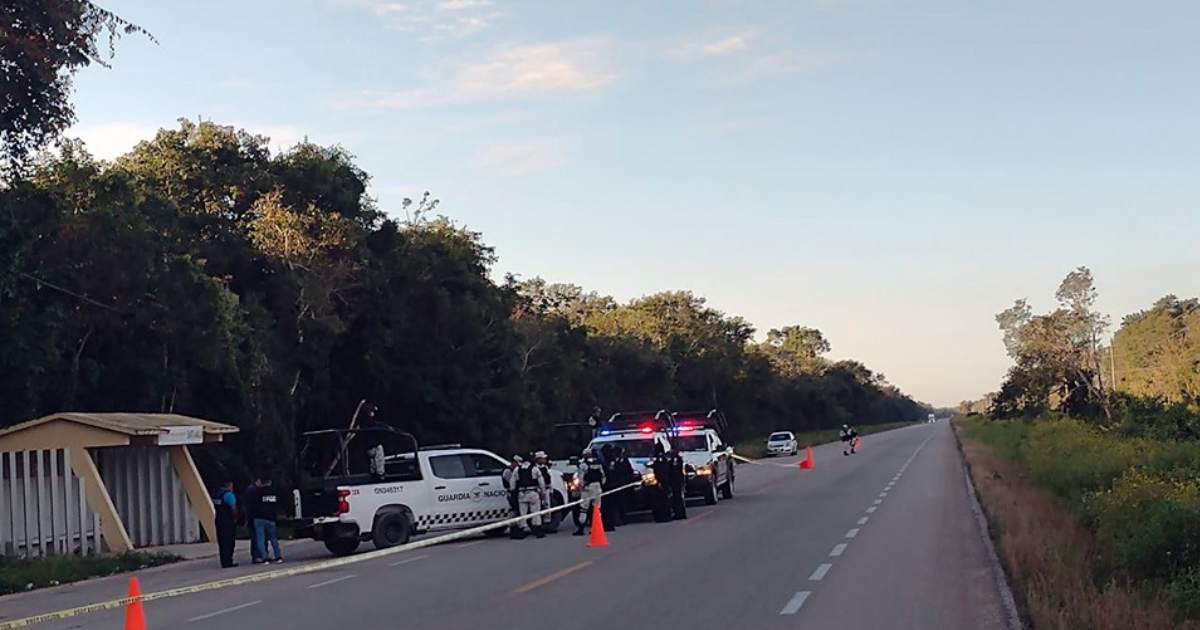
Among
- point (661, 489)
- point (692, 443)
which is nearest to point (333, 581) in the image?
point (661, 489)

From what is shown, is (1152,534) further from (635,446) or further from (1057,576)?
(635,446)

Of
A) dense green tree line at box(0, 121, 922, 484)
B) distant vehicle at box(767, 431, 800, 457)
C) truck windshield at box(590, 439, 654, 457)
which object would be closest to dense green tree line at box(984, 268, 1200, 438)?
distant vehicle at box(767, 431, 800, 457)

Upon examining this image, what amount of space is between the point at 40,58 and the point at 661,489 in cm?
1451

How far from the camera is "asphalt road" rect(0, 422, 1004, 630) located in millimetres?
13125

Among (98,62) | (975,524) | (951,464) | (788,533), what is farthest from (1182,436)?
(98,62)

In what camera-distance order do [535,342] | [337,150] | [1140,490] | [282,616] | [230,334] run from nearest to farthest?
[282,616]
[1140,490]
[230,334]
[337,150]
[535,342]

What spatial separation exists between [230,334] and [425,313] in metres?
16.9

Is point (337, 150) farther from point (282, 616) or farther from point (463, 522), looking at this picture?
point (282, 616)

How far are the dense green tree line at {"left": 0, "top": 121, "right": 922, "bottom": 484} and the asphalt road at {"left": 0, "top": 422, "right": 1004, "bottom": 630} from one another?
10.2 meters

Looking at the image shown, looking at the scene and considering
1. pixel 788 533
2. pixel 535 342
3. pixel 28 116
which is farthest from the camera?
pixel 535 342

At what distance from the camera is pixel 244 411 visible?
38.3 meters

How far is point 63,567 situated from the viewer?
2245 cm

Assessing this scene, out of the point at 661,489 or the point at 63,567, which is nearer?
the point at 63,567

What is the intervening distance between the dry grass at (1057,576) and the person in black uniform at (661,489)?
21.2 feet
